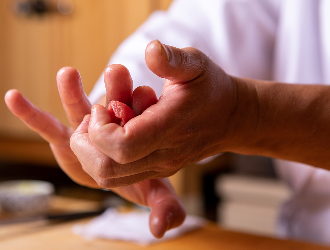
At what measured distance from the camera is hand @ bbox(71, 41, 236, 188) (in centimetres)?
31

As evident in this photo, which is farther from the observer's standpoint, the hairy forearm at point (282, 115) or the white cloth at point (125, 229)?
the white cloth at point (125, 229)

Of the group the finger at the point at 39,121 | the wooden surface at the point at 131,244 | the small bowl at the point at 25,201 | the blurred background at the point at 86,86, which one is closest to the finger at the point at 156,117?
the finger at the point at 39,121

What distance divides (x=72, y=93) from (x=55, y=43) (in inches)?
58.3

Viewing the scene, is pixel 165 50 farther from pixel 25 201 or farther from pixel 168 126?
pixel 25 201

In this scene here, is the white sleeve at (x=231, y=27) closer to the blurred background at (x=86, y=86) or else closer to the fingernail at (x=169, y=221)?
the fingernail at (x=169, y=221)

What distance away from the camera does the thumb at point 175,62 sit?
30 cm

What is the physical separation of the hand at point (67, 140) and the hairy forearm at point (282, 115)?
0.12 metres

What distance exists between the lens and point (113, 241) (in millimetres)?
715

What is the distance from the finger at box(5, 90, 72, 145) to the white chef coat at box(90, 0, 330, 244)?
0.95ft

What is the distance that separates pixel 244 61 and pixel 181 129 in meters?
0.56

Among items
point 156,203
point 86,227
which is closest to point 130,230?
point 86,227

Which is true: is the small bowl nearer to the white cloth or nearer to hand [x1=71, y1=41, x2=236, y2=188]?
the white cloth

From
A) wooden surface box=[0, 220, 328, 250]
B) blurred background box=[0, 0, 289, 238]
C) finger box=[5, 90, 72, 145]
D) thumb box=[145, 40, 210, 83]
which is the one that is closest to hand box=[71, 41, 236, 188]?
thumb box=[145, 40, 210, 83]

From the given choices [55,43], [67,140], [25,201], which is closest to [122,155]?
[67,140]
